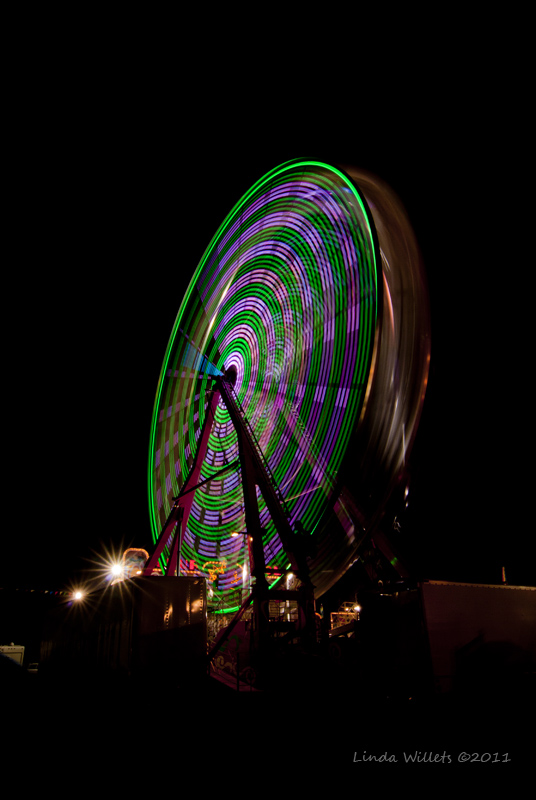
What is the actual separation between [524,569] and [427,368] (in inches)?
586

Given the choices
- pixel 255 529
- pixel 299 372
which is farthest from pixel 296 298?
pixel 255 529

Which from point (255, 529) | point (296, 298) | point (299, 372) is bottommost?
point (255, 529)

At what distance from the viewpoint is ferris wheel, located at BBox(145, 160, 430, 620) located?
29.9 ft

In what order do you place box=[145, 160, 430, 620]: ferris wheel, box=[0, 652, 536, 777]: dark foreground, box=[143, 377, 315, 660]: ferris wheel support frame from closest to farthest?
1. box=[0, 652, 536, 777]: dark foreground
2. box=[143, 377, 315, 660]: ferris wheel support frame
3. box=[145, 160, 430, 620]: ferris wheel

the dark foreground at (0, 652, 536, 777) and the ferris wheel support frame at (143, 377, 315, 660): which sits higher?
the ferris wheel support frame at (143, 377, 315, 660)

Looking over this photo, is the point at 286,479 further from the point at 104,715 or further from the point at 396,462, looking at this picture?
the point at 104,715

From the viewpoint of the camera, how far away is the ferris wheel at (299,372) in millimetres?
9102

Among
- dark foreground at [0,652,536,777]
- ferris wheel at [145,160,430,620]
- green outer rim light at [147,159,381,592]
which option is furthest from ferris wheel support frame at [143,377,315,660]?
dark foreground at [0,652,536,777]

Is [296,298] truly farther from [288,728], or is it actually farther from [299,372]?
[288,728]

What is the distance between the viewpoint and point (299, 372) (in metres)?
11.1

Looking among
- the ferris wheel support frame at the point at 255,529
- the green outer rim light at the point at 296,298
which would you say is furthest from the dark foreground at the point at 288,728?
the green outer rim light at the point at 296,298

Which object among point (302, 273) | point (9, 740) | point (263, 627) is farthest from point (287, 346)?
point (9, 740)

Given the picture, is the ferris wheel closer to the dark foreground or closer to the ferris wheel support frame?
the ferris wheel support frame

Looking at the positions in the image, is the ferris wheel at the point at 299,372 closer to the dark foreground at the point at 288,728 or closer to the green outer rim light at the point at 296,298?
the green outer rim light at the point at 296,298
